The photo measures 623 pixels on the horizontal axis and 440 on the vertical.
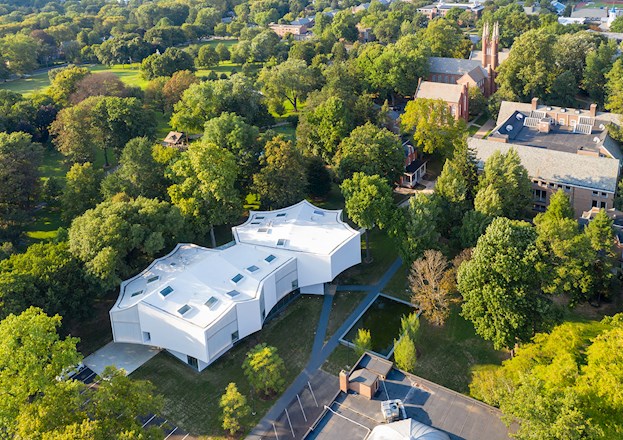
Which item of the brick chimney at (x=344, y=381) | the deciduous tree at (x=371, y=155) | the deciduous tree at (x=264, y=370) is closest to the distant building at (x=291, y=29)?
the deciduous tree at (x=371, y=155)

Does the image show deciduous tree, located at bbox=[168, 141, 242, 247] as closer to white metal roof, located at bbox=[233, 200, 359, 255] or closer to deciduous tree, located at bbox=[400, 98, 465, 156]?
white metal roof, located at bbox=[233, 200, 359, 255]

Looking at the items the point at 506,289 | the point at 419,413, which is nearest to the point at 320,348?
the point at 419,413

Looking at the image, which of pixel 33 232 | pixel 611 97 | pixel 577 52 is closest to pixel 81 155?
pixel 33 232

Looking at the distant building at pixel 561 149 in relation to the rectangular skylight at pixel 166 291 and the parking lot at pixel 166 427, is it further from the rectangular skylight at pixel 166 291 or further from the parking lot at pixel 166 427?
the parking lot at pixel 166 427

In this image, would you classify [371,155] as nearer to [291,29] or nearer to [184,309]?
[184,309]

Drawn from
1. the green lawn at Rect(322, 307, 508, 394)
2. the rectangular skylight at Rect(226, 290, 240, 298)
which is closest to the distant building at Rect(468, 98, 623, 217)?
the green lawn at Rect(322, 307, 508, 394)
